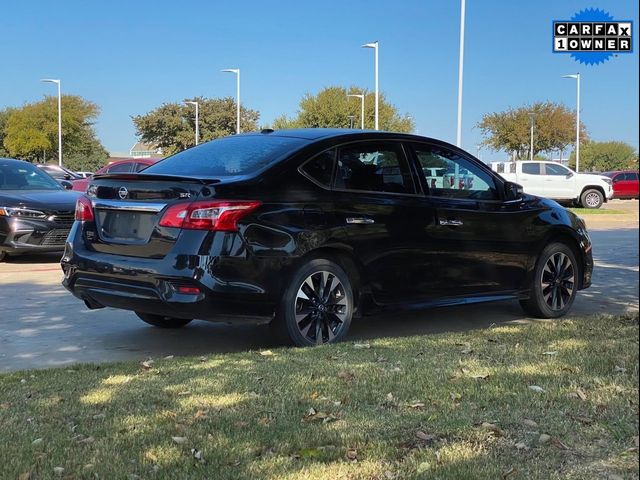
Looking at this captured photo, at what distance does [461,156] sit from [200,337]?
283cm

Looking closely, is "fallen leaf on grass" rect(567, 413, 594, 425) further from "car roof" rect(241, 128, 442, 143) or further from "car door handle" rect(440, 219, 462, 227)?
"car roof" rect(241, 128, 442, 143)

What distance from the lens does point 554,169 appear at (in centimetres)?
2722

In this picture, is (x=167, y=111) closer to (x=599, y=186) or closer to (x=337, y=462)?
(x=599, y=186)

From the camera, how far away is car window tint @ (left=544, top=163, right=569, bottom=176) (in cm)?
2714

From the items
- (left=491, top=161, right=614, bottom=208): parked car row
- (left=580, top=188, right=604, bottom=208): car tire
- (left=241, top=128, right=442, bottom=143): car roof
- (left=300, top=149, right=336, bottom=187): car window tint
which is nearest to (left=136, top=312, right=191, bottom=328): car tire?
(left=241, top=128, right=442, bottom=143): car roof

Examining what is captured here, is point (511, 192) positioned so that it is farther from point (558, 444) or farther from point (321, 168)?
point (558, 444)

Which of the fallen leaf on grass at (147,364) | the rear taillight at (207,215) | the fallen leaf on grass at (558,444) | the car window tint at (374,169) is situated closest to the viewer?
the fallen leaf on grass at (558,444)

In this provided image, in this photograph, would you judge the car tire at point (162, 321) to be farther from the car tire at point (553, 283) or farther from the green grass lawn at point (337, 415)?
the car tire at point (553, 283)

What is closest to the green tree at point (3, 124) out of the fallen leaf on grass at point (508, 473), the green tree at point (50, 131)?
the green tree at point (50, 131)

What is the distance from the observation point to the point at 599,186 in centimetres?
2712

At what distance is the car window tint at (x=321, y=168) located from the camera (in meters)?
5.36

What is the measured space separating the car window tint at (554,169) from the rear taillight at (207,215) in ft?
79.6

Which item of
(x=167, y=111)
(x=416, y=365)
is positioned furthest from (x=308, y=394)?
(x=167, y=111)

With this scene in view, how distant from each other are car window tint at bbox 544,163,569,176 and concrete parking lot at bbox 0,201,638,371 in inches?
744
